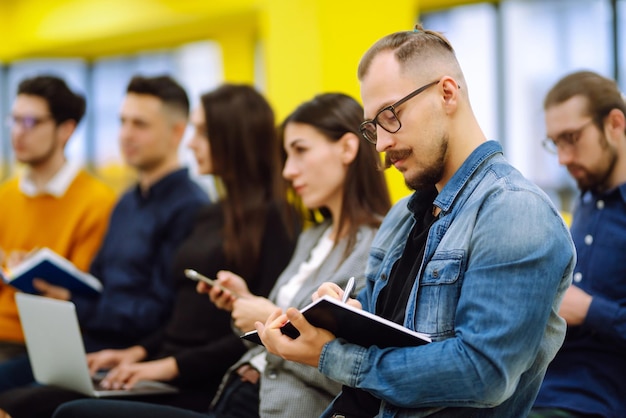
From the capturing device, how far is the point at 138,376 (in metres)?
2.40

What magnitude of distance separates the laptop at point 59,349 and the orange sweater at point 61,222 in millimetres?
831

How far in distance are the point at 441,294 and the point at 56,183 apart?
244cm

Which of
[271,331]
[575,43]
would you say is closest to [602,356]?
[271,331]

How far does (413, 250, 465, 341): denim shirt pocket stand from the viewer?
4.39 ft

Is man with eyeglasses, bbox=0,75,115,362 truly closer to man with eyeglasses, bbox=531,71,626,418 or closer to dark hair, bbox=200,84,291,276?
dark hair, bbox=200,84,291,276

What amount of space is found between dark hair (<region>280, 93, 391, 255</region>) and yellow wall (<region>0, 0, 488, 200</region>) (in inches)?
113

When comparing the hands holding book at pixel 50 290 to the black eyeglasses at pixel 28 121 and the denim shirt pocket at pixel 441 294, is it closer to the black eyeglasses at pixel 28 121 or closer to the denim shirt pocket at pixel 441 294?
the black eyeglasses at pixel 28 121

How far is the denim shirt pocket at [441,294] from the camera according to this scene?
4.39ft

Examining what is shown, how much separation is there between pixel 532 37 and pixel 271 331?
6.32m

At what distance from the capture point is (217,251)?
8.27 feet

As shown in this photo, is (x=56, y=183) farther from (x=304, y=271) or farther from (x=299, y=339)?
(x=299, y=339)

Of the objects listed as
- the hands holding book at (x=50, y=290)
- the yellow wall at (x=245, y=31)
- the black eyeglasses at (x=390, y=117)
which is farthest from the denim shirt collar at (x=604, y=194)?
the yellow wall at (x=245, y=31)

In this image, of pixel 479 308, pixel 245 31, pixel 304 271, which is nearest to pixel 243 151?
pixel 304 271

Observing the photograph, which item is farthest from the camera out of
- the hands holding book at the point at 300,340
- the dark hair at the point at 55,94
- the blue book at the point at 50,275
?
the dark hair at the point at 55,94
